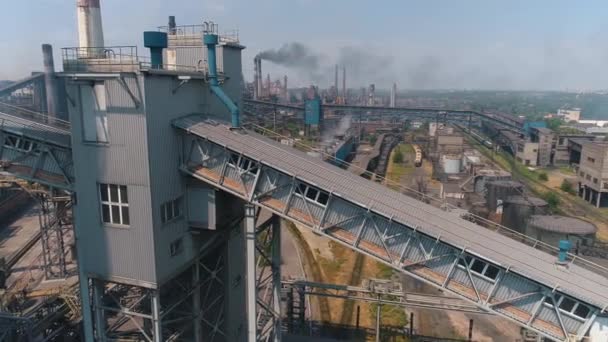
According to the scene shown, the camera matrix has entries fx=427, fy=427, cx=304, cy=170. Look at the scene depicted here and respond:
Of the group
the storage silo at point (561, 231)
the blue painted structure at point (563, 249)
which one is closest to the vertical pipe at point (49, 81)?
the storage silo at point (561, 231)

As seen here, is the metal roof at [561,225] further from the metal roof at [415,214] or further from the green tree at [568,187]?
the green tree at [568,187]

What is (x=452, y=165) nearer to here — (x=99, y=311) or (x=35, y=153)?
(x=99, y=311)

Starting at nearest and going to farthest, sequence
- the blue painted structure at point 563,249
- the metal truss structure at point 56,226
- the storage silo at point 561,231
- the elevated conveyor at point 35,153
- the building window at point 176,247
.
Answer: the blue painted structure at point 563,249
the building window at point 176,247
the elevated conveyor at point 35,153
the metal truss structure at point 56,226
the storage silo at point 561,231

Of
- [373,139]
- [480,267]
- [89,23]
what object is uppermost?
[89,23]

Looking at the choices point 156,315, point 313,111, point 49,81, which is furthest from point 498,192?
point 49,81

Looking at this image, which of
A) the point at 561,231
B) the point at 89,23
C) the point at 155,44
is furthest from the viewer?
the point at 561,231

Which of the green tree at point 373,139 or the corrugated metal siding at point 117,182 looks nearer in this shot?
the corrugated metal siding at point 117,182

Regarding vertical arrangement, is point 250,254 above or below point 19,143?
below

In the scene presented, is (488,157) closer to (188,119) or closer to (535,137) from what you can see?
(535,137)
